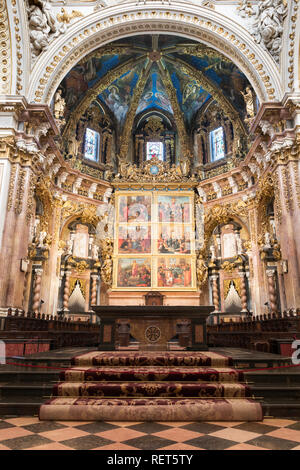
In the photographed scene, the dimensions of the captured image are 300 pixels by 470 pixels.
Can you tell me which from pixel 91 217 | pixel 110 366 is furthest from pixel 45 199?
pixel 110 366

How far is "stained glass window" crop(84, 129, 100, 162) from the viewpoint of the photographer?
68.6 feet

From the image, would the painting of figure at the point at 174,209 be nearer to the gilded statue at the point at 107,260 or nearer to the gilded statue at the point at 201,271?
the gilded statue at the point at 201,271

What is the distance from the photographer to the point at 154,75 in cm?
2088

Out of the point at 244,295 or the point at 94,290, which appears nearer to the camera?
the point at 244,295

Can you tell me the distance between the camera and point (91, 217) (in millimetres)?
19312

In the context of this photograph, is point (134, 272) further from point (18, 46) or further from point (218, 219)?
point (18, 46)

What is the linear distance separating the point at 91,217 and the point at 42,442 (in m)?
16.5

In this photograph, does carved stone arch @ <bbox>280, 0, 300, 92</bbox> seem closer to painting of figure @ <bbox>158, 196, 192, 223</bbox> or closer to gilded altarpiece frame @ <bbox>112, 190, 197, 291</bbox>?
gilded altarpiece frame @ <bbox>112, 190, 197, 291</bbox>

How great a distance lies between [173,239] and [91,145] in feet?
26.3

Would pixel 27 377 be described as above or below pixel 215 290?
below

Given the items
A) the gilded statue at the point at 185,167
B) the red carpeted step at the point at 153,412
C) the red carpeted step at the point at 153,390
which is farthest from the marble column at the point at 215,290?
the red carpeted step at the point at 153,412

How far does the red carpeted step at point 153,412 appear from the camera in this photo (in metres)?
4.11

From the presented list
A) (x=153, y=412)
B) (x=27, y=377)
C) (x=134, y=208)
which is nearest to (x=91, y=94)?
(x=134, y=208)

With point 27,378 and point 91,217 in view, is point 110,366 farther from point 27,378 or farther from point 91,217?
point 91,217
